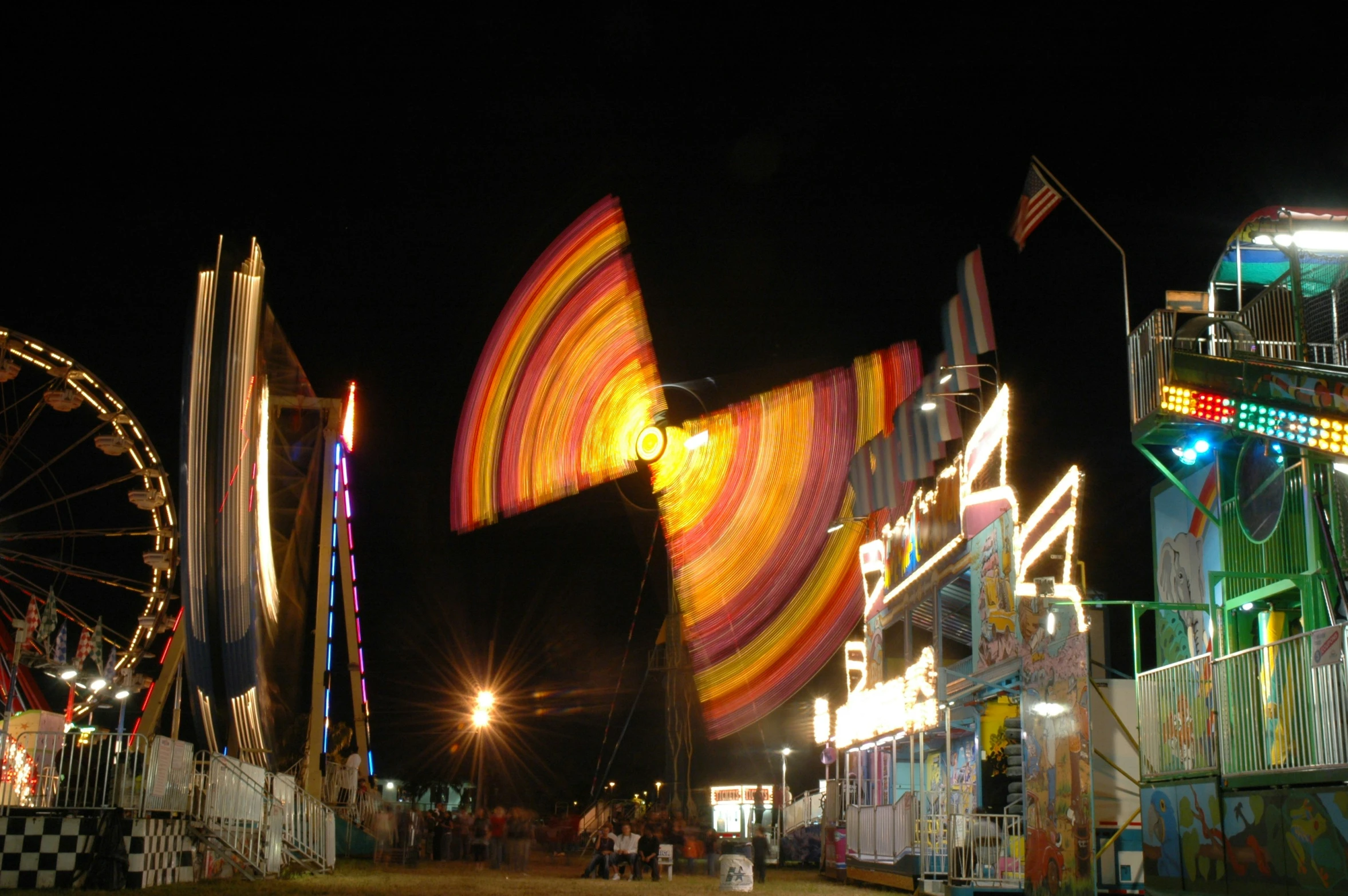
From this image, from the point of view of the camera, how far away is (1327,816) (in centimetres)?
988

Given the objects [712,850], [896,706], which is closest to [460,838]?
[712,850]

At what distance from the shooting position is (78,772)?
49.8ft

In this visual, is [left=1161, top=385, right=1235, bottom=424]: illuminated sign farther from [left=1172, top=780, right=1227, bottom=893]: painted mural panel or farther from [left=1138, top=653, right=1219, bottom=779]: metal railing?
[left=1172, top=780, right=1227, bottom=893]: painted mural panel

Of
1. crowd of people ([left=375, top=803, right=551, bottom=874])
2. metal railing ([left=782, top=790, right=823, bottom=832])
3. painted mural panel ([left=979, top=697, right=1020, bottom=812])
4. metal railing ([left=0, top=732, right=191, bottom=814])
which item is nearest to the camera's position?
metal railing ([left=0, top=732, right=191, bottom=814])

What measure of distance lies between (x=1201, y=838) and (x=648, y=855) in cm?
1385

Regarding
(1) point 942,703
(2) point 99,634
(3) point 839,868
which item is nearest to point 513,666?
(2) point 99,634

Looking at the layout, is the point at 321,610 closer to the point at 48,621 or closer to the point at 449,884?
the point at 48,621

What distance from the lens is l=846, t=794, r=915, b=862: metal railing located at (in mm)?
19250

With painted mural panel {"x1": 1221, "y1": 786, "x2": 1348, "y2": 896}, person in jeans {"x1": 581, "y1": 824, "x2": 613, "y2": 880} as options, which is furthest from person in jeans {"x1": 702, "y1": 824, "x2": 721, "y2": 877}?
Answer: painted mural panel {"x1": 1221, "y1": 786, "x2": 1348, "y2": 896}

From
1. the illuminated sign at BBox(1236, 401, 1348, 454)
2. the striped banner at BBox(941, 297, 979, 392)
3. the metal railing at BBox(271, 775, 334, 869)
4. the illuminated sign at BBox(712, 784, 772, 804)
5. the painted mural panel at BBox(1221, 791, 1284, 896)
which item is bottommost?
the illuminated sign at BBox(712, 784, 772, 804)

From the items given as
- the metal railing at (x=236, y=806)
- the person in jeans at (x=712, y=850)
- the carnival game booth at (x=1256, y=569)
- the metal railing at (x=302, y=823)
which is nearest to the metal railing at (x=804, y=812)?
the person in jeans at (x=712, y=850)

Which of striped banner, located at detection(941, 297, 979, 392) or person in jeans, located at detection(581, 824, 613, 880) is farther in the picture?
person in jeans, located at detection(581, 824, 613, 880)

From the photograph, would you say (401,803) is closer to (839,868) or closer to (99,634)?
(99,634)

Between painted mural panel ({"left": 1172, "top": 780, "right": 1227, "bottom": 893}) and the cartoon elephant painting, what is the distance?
315 cm
